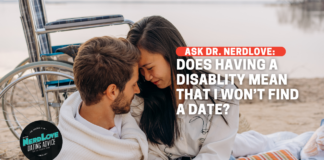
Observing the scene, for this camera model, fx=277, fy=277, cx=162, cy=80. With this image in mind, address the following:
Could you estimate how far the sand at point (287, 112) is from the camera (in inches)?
138

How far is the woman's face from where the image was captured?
1.56 meters

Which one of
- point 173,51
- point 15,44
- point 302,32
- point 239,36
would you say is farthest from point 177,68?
point 302,32

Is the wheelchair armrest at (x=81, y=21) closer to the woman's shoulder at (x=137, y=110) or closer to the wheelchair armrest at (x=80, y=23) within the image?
the wheelchair armrest at (x=80, y=23)

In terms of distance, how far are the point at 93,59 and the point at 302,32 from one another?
867 centimetres

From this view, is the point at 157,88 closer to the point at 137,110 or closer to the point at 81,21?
the point at 137,110

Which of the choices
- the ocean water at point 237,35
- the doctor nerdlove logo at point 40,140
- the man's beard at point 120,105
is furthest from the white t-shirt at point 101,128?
the ocean water at point 237,35

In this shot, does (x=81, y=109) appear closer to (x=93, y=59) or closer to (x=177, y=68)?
(x=93, y=59)

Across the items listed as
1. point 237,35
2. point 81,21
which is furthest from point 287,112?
point 237,35

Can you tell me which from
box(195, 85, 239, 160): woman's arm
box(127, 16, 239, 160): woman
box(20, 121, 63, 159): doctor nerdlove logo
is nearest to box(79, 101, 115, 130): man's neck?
box(127, 16, 239, 160): woman

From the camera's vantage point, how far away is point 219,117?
64.1 inches

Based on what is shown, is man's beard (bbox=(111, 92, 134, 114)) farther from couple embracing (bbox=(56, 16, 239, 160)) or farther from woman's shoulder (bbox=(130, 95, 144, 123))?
woman's shoulder (bbox=(130, 95, 144, 123))

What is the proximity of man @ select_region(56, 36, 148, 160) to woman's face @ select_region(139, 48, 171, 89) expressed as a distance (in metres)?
0.07

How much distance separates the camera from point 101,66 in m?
1.35

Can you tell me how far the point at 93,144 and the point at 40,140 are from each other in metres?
0.40
